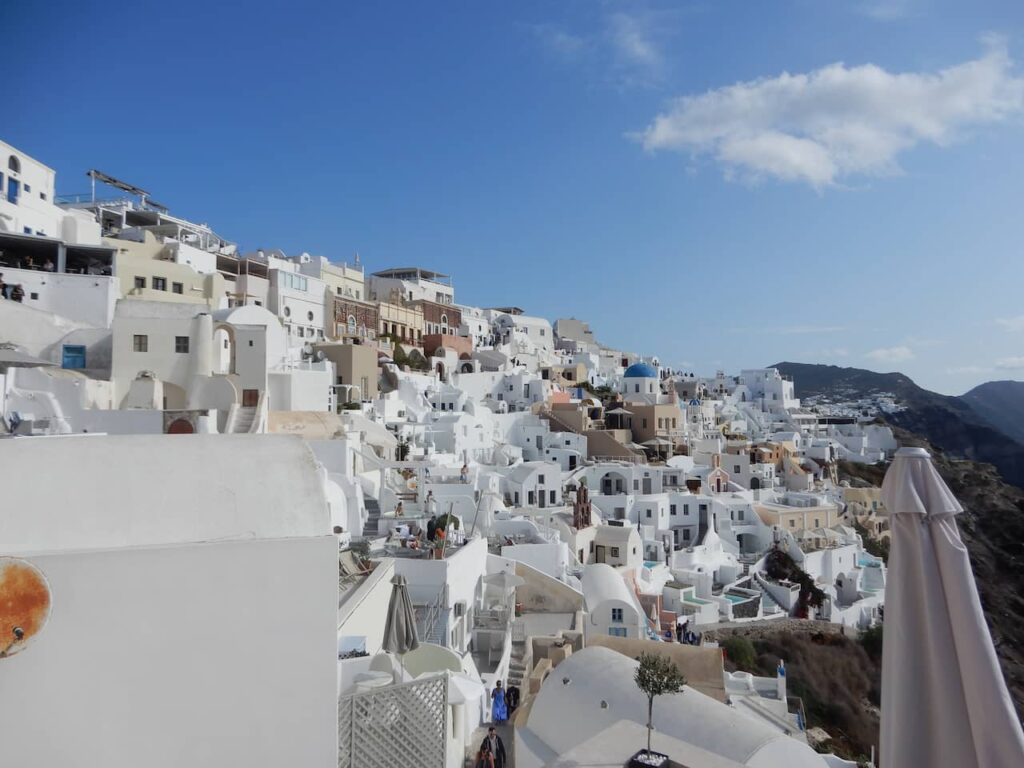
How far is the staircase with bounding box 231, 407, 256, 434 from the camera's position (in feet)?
59.4

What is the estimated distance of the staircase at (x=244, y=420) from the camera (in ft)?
59.4

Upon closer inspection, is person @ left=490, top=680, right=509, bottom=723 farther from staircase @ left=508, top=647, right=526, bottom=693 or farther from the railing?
staircase @ left=508, top=647, right=526, bottom=693

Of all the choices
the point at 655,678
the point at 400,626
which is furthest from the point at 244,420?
the point at 655,678

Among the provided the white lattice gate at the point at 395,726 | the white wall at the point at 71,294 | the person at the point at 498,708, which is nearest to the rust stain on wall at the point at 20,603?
the white lattice gate at the point at 395,726

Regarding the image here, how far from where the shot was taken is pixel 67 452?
13.3 ft

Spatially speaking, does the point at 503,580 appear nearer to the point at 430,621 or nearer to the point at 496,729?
the point at 430,621

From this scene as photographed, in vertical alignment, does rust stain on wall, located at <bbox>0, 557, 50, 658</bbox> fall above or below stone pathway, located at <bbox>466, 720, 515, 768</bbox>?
above

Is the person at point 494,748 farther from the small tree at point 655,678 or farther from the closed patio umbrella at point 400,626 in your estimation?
the small tree at point 655,678

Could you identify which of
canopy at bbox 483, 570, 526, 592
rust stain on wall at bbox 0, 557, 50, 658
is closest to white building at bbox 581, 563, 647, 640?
canopy at bbox 483, 570, 526, 592

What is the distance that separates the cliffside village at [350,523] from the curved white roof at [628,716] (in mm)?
48

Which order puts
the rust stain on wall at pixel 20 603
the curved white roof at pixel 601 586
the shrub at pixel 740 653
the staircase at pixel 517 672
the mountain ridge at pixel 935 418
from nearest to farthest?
1. the rust stain on wall at pixel 20 603
2. the staircase at pixel 517 672
3. the curved white roof at pixel 601 586
4. the shrub at pixel 740 653
5. the mountain ridge at pixel 935 418

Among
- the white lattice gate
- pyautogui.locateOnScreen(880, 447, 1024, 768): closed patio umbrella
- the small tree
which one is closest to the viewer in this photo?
pyautogui.locateOnScreen(880, 447, 1024, 768): closed patio umbrella

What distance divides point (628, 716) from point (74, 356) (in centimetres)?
1894

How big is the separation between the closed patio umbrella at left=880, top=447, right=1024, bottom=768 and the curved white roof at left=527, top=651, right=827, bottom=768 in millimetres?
5482
